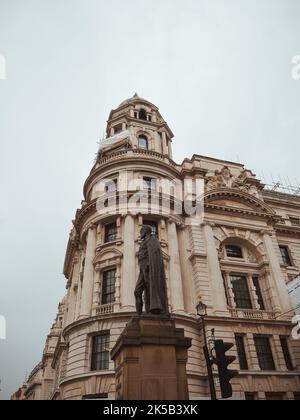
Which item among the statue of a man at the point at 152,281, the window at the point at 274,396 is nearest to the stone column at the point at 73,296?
the window at the point at 274,396

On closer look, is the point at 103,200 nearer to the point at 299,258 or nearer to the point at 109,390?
the point at 109,390

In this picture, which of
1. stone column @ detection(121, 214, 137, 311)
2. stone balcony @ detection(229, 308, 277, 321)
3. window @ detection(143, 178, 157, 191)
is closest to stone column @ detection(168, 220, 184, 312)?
stone column @ detection(121, 214, 137, 311)

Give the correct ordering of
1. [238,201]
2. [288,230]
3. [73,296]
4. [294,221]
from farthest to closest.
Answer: [294,221] → [288,230] → [73,296] → [238,201]

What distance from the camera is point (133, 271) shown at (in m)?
20.3

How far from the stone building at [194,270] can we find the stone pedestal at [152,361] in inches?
429

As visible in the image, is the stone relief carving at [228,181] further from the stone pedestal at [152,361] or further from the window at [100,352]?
the stone pedestal at [152,361]

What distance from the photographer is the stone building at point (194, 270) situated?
1870cm

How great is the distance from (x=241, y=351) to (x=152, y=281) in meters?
14.5

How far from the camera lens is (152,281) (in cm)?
874

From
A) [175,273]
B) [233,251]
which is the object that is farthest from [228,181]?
[175,273]

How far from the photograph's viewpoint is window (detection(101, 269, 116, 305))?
2066cm

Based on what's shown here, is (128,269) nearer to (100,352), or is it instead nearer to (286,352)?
(100,352)
